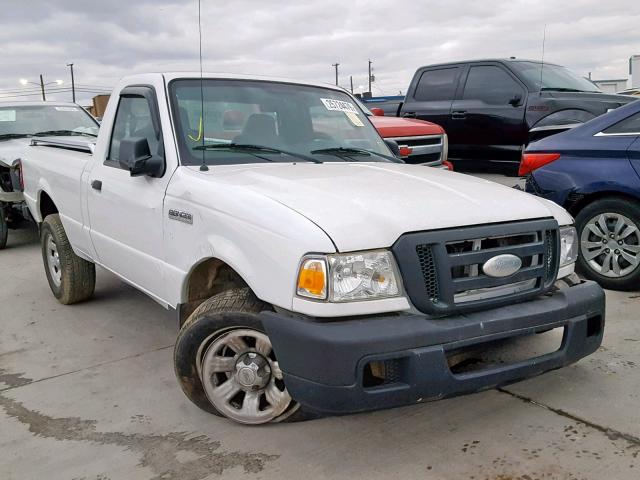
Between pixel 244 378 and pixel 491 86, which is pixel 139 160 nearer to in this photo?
pixel 244 378

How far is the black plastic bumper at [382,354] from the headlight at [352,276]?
4.2 inches

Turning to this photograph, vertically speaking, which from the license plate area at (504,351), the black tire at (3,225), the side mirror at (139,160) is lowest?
the black tire at (3,225)

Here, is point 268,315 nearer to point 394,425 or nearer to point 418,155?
point 394,425

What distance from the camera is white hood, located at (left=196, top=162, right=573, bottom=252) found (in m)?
2.57

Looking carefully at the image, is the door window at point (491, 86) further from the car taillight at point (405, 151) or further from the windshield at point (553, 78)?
the car taillight at point (405, 151)

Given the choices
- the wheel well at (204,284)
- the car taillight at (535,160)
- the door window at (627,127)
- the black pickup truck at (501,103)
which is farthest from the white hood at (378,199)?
the black pickup truck at (501,103)

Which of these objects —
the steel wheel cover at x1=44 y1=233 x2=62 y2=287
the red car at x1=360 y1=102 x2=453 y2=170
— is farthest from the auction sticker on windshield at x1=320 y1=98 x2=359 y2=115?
the red car at x1=360 y1=102 x2=453 y2=170

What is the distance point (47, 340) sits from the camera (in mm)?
4512

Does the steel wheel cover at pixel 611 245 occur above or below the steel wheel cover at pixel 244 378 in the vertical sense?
above

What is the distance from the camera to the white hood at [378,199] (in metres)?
2.57

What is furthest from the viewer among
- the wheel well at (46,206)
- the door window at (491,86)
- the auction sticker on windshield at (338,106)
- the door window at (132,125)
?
the door window at (491,86)

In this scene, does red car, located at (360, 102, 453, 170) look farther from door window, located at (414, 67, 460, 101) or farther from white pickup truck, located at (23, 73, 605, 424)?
white pickup truck, located at (23, 73, 605, 424)

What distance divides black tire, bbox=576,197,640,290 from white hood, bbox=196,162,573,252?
6.18 ft

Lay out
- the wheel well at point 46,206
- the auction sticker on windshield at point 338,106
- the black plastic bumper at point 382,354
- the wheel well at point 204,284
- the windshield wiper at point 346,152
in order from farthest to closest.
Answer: the wheel well at point 46,206 → the auction sticker on windshield at point 338,106 → the windshield wiper at point 346,152 → the wheel well at point 204,284 → the black plastic bumper at point 382,354
